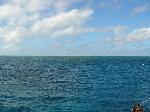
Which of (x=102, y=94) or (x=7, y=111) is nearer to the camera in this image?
(x=7, y=111)

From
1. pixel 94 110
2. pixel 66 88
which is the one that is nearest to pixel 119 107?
pixel 94 110

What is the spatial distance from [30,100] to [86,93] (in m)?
14.5

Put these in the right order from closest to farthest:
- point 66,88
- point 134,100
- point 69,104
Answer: point 69,104, point 134,100, point 66,88

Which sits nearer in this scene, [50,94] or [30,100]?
[30,100]

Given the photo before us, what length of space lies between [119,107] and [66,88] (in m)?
27.2

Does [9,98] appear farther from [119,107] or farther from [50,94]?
[119,107]

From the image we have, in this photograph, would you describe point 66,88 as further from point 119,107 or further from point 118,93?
point 119,107

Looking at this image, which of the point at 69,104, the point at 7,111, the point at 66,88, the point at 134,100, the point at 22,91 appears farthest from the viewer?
the point at 66,88

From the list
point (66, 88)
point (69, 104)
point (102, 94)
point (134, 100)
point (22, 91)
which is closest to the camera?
point (69, 104)

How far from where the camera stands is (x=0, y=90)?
79.1 m

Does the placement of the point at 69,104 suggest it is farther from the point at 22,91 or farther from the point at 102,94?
the point at 22,91

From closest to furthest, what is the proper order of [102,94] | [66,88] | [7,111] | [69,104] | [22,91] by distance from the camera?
[7,111]
[69,104]
[102,94]
[22,91]
[66,88]

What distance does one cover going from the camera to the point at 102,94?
72.0 m

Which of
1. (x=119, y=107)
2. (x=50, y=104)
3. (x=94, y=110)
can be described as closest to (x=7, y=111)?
(x=50, y=104)
